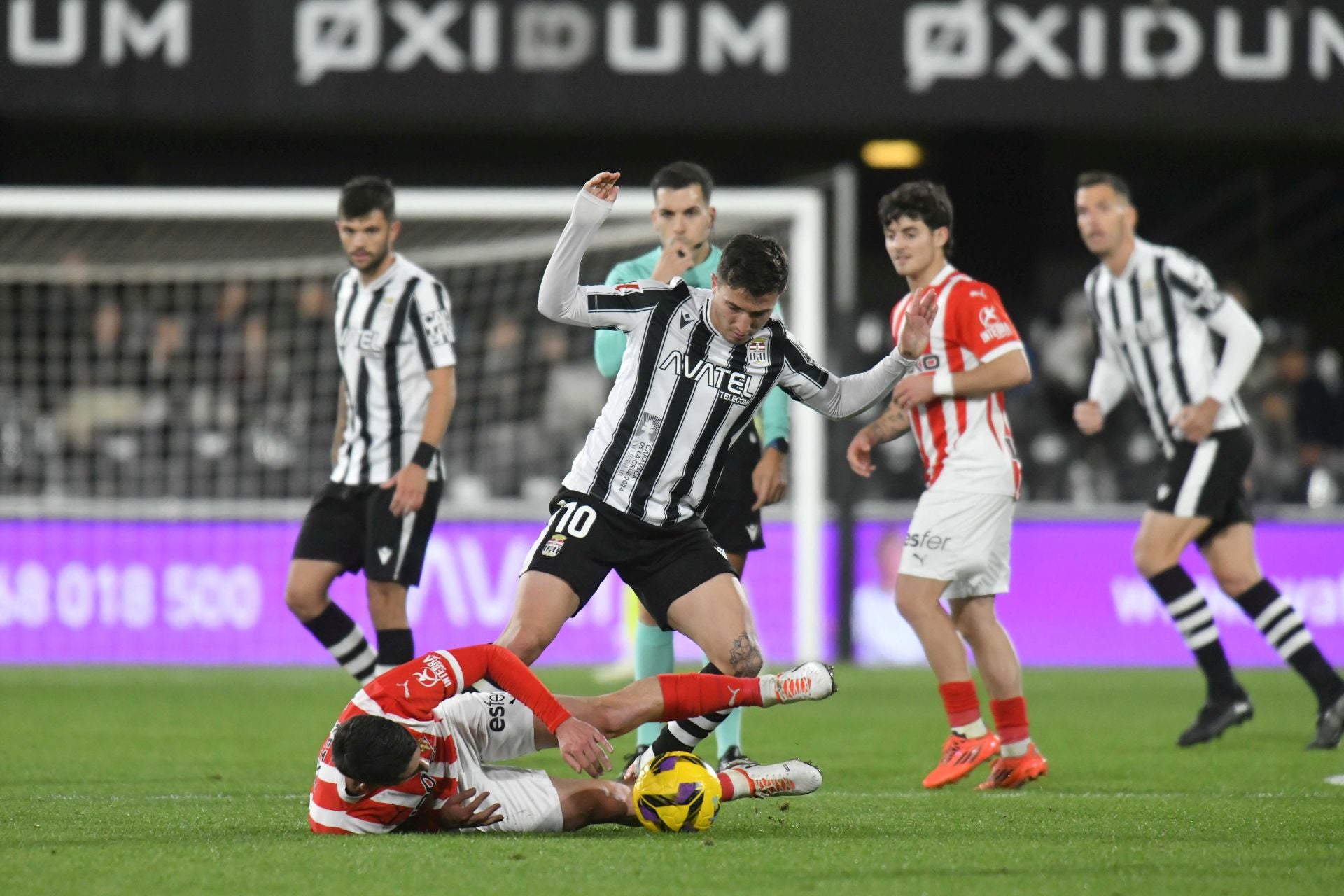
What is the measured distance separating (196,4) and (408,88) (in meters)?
1.65

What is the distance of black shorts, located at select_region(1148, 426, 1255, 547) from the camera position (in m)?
7.00

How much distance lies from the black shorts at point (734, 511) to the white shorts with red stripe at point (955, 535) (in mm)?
553

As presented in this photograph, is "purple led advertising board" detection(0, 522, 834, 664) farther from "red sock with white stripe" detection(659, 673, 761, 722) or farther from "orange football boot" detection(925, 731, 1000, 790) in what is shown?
"red sock with white stripe" detection(659, 673, 761, 722)

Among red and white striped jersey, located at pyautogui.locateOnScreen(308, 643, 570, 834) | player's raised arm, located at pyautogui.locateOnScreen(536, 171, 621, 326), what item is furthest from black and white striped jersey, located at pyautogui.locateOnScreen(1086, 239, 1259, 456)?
red and white striped jersey, located at pyautogui.locateOnScreen(308, 643, 570, 834)

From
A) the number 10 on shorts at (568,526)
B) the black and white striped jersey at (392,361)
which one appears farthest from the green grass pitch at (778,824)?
the black and white striped jersey at (392,361)

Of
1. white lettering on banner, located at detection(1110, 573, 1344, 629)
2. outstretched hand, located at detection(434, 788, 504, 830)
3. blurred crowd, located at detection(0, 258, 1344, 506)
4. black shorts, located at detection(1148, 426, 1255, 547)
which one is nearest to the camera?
outstretched hand, located at detection(434, 788, 504, 830)

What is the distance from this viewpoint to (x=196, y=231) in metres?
12.6

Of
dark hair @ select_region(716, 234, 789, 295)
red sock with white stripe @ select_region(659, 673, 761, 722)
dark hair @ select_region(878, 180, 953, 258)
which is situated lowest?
red sock with white stripe @ select_region(659, 673, 761, 722)

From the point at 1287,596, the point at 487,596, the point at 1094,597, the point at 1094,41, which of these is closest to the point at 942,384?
the point at 487,596

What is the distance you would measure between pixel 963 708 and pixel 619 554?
147cm

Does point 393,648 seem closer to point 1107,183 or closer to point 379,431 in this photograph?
point 379,431

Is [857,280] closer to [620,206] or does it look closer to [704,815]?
[620,206]

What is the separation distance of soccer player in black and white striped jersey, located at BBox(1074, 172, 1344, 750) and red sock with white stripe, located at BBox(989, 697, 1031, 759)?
1623 millimetres

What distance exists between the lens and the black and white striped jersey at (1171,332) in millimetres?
6957
